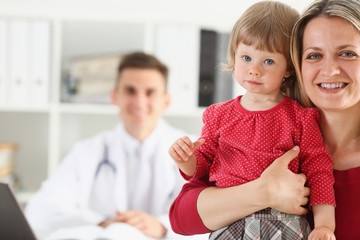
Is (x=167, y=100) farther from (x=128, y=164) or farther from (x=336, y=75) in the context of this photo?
(x=336, y=75)

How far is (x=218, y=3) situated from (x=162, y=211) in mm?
1460

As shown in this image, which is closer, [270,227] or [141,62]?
[270,227]

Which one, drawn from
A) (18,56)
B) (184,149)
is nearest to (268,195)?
(184,149)

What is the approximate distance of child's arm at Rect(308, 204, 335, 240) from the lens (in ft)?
2.88

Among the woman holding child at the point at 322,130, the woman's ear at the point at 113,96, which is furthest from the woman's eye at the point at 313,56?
the woman's ear at the point at 113,96

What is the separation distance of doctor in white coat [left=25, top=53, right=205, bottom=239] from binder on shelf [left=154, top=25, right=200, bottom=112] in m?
0.06

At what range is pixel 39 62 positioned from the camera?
2797mm

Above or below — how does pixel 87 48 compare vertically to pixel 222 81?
above

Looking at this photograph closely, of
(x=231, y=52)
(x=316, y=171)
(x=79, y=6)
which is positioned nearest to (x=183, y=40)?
(x=79, y=6)

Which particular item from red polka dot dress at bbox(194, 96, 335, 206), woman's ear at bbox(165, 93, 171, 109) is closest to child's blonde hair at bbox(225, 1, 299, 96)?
red polka dot dress at bbox(194, 96, 335, 206)

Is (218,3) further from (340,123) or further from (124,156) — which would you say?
(340,123)

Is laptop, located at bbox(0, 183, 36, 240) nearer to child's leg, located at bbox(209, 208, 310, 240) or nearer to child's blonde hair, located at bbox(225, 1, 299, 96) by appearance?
child's leg, located at bbox(209, 208, 310, 240)

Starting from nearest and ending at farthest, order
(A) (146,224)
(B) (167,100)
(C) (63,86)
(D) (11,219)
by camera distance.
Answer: (D) (11,219) < (A) (146,224) < (B) (167,100) < (C) (63,86)

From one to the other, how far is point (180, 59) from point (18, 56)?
3.30 ft
